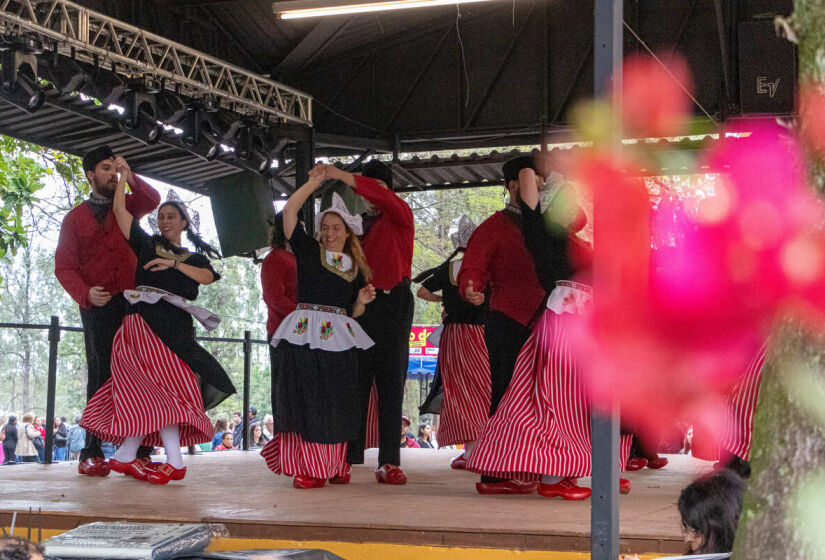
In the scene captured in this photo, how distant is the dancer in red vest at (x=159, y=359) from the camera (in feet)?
15.9

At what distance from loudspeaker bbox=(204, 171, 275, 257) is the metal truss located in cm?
62

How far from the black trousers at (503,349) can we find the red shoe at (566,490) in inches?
19.3

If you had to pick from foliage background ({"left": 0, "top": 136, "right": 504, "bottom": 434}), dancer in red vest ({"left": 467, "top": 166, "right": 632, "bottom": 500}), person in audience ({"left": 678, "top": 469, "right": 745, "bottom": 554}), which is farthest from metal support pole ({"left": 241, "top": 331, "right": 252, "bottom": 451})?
foliage background ({"left": 0, "top": 136, "right": 504, "bottom": 434})

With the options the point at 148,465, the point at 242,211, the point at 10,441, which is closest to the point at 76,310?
the point at 10,441

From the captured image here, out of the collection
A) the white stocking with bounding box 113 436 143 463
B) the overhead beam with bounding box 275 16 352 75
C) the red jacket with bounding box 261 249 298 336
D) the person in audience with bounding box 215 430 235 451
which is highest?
the overhead beam with bounding box 275 16 352 75

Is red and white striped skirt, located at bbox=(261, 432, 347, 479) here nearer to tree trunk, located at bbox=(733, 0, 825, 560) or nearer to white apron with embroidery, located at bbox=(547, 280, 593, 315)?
white apron with embroidery, located at bbox=(547, 280, 593, 315)

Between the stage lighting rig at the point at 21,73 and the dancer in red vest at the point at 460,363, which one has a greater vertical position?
the stage lighting rig at the point at 21,73

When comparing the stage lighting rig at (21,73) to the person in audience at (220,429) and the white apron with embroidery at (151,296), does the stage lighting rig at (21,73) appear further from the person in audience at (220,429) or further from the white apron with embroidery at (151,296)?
the person in audience at (220,429)

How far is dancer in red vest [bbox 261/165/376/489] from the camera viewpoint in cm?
469

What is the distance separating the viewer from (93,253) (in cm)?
537

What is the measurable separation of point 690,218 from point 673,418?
1.03 meters

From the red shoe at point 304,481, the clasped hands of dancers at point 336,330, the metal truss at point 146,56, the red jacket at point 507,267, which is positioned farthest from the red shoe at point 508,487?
the metal truss at point 146,56

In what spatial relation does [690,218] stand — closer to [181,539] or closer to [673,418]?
[673,418]

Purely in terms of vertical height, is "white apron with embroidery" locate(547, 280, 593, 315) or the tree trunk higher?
"white apron with embroidery" locate(547, 280, 593, 315)
